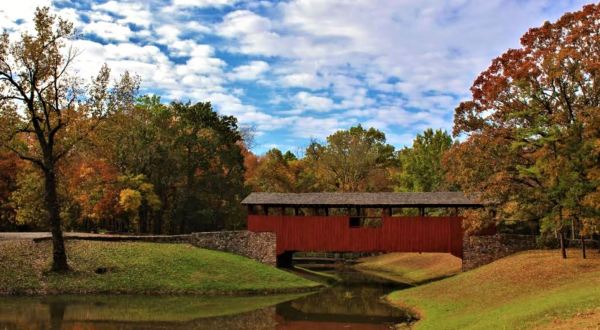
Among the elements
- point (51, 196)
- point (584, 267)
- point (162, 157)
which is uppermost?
point (162, 157)

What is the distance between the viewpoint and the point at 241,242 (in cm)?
3997

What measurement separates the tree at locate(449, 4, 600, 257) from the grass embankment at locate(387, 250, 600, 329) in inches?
96.3

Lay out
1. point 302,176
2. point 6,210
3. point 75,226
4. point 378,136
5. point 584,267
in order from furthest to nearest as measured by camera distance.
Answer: point 378,136, point 302,176, point 75,226, point 6,210, point 584,267

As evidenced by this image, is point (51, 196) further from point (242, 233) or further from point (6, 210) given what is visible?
point (6, 210)

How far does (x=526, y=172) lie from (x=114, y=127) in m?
23.7

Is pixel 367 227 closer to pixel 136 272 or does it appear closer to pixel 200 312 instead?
pixel 136 272

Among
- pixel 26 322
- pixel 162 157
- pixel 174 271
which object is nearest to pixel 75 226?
pixel 162 157

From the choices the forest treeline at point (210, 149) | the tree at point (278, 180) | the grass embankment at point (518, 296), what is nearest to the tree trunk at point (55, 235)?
the forest treeline at point (210, 149)

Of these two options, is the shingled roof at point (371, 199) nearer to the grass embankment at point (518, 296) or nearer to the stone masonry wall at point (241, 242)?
the stone masonry wall at point (241, 242)

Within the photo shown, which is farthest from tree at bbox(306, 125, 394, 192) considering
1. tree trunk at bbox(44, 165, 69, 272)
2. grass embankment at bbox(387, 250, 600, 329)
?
tree trunk at bbox(44, 165, 69, 272)

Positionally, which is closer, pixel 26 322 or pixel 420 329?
pixel 420 329

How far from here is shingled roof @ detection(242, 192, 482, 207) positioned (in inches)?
1412

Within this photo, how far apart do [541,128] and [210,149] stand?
32.6m

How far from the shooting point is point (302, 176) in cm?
6431
